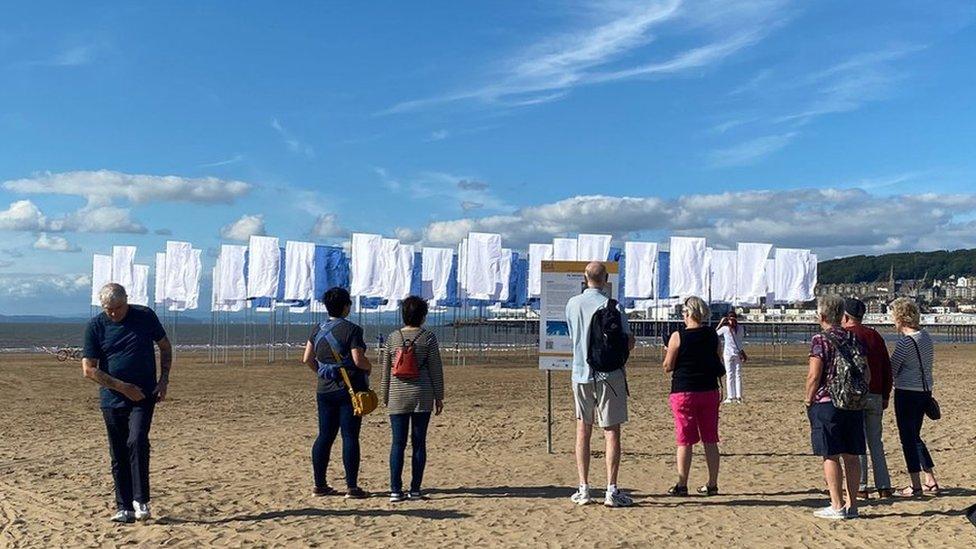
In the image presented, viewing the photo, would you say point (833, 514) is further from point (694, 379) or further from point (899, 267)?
point (899, 267)

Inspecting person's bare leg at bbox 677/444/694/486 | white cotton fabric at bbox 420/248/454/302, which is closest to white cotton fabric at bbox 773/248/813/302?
white cotton fabric at bbox 420/248/454/302

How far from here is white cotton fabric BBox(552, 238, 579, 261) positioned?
27.6 meters

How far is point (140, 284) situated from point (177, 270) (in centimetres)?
143

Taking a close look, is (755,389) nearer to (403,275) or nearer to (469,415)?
(469,415)

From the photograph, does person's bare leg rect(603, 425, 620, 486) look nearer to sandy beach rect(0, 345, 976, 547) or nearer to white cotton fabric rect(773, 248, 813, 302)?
sandy beach rect(0, 345, 976, 547)

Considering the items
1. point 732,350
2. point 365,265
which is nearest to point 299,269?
point 365,265

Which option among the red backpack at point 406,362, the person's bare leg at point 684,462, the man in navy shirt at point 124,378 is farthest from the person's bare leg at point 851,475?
the man in navy shirt at point 124,378

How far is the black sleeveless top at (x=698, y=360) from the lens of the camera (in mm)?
6559

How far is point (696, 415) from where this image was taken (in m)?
6.64

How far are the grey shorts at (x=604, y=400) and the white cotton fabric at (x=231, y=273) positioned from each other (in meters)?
22.7

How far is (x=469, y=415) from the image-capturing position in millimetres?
12477

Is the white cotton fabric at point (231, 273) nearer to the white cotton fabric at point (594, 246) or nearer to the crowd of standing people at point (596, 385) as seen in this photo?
the white cotton fabric at point (594, 246)

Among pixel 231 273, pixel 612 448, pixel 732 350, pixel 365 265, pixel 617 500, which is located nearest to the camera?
pixel 612 448

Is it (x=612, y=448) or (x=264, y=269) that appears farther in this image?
(x=264, y=269)
